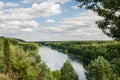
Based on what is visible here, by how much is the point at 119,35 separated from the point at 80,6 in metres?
2.03

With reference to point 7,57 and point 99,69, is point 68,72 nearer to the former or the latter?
point 99,69

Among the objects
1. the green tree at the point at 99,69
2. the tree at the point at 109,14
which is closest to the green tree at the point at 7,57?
the green tree at the point at 99,69

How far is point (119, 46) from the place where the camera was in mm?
11977

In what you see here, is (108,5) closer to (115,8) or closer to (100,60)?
(115,8)

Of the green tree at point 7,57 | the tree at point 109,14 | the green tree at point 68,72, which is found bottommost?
the green tree at point 68,72

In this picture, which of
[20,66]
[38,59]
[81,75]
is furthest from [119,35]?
[38,59]

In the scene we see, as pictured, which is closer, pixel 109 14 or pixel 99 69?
pixel 109 14

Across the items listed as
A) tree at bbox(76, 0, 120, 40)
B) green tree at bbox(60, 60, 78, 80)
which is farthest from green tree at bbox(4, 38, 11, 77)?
tree at bbox(76, 0, 120, 40)

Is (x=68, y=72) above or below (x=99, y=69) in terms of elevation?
below

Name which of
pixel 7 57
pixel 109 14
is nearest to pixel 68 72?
pixel 7 57

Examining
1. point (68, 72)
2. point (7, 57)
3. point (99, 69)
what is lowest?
point (68, 72)

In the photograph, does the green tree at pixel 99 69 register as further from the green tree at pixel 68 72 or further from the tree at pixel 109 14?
the tree at pixel 109 14

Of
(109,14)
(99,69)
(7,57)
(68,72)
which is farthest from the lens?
(68,72)

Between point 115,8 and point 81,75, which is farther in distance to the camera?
point 81,75
